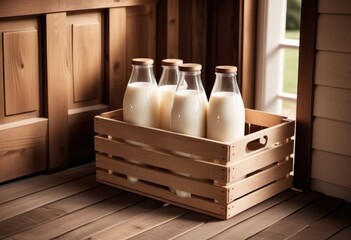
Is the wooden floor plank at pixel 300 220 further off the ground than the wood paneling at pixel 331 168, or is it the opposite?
the wood paneling at pixel 331 168

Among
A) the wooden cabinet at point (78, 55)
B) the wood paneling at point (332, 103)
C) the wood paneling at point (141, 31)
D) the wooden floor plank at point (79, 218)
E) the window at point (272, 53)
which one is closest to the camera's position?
the wooden floor plank at point (79, 218)

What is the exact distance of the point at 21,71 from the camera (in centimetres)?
226

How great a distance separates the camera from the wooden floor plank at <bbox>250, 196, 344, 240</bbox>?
1945 mm

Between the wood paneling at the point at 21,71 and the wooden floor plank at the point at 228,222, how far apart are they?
0.71 meters

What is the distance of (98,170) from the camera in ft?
7.61

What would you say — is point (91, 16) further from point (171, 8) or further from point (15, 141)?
point (15, 141)

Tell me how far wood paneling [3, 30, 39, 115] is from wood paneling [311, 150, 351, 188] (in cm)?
90

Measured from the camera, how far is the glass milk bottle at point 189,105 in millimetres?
2068

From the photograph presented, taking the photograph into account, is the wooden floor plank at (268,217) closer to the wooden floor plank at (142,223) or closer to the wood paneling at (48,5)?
the wooden floor plank at (142,223)

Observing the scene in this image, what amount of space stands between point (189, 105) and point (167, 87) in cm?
16

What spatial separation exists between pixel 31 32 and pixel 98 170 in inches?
18.8

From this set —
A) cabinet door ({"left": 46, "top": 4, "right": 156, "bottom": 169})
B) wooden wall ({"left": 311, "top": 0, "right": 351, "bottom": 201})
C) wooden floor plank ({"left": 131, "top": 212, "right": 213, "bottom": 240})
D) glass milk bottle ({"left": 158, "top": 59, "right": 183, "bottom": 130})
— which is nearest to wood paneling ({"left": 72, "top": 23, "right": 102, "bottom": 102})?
cabinet door ({"left": 46, "top": 4, "right": 156, "bottom": 169})

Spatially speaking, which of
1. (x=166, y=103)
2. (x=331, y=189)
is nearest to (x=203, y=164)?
(x=166, y=103)

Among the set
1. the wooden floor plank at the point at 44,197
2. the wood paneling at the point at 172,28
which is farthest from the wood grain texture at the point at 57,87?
the wood paneling at the point at 172,28
